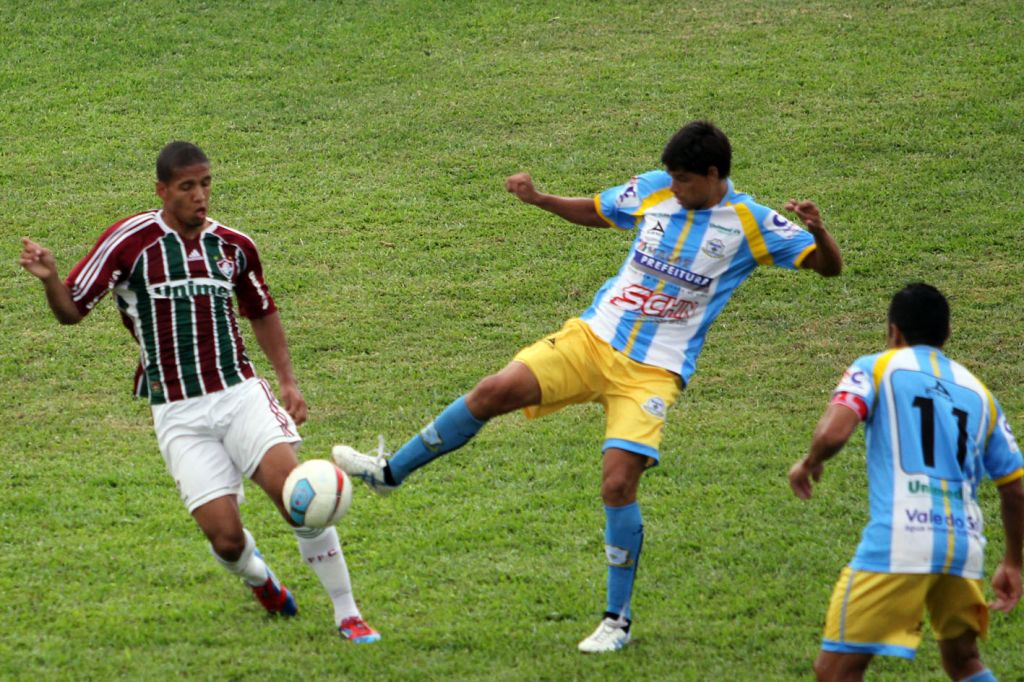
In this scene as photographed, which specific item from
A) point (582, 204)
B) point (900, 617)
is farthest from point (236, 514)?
point (900, 617)

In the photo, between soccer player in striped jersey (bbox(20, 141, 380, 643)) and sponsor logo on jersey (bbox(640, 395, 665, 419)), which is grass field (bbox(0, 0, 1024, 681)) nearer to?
soccer player in striped jersey (bbox(20, 141, 380, 643))

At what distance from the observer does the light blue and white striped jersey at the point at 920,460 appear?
5316 millimetres

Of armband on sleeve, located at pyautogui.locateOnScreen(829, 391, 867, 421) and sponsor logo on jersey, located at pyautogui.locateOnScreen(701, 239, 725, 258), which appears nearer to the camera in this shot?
armband on sleeve, located at pyautogui.locateOnScreen(829, 391, 867, 421)

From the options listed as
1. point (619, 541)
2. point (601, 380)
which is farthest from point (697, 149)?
point (619, 541)

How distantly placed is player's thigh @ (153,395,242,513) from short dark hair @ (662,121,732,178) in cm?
259

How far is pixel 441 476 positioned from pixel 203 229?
9.19 feet

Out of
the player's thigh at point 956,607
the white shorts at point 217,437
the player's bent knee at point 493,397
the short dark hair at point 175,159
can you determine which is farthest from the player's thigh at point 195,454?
the player's thigh at point 956,607

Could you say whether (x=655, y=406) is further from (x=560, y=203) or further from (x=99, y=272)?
(x=99, y=272)

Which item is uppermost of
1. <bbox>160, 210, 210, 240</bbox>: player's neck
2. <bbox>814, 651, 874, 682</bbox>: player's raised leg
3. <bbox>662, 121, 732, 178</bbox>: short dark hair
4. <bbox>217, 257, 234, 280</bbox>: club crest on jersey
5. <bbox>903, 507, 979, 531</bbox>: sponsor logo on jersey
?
<bbox>662, 121, 732, 178</bbox>: short dark hair

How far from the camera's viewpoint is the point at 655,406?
6980 mm

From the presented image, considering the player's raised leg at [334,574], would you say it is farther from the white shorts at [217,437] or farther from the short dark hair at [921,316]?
the short dark hair at [921,316]

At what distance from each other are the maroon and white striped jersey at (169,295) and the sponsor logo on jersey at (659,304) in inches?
79.1

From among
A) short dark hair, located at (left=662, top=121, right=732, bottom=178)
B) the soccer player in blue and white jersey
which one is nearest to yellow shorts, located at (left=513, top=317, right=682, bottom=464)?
short dark hair, located at (left=662, top=121, right=732, bottom=178)

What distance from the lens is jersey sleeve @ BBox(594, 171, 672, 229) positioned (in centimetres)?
743
